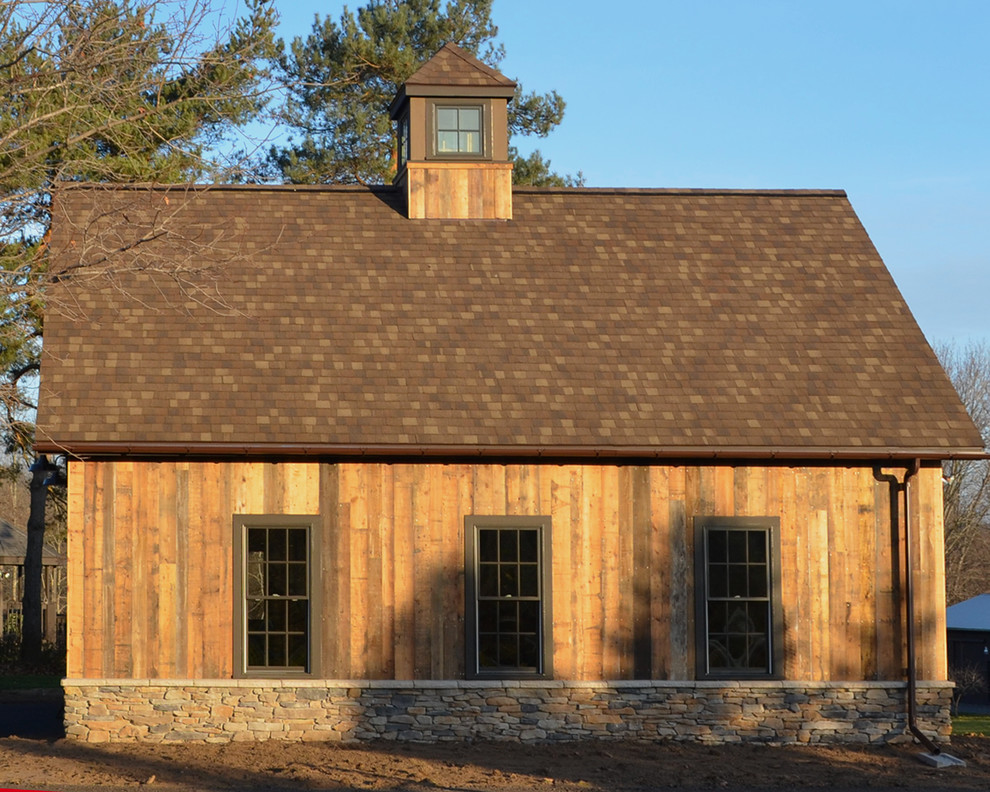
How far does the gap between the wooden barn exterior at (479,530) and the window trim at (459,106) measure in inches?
131

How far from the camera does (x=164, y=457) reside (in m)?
13.4

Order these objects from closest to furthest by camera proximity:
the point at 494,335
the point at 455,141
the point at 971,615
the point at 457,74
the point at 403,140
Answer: the point at 494,335, the point at 455,141, the point at 457,74, the point at 403,140, the point at 971,615

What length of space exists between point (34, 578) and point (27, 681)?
9.55ft

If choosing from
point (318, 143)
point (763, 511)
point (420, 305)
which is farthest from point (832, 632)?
point (318, 143)

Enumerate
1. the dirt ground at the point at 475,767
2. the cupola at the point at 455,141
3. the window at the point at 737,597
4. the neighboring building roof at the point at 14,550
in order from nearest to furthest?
the dirt ground at the point at 475,767 < the window at the point at 737,597 < the cupola at the point at 455,141 < the neighboring building roof at the point at 14,550

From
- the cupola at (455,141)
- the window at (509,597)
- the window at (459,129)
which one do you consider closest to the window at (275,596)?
the window at (509,597)

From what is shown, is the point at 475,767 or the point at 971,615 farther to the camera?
the point at 971,615

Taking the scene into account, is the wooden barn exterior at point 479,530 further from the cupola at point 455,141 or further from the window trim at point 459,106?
the window trim at point 459,106

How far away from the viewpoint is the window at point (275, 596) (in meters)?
13.2

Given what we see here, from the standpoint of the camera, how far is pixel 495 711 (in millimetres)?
13242

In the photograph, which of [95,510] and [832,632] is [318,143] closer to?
[95,510]

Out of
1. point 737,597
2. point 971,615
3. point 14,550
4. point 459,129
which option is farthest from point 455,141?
point 971,615

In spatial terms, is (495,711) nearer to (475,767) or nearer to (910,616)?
(475,767)

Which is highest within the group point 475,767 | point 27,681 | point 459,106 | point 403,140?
point 459,106
